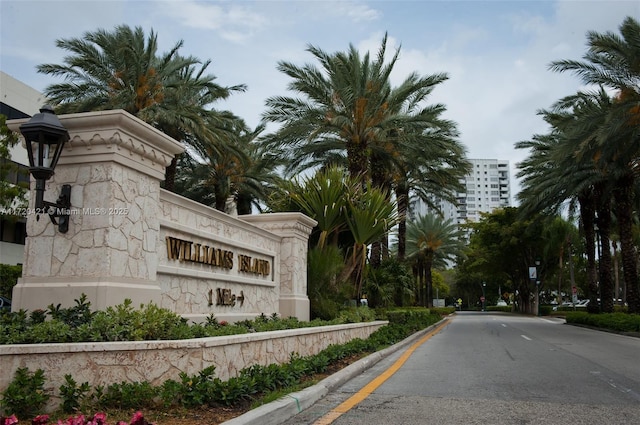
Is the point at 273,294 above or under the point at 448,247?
under

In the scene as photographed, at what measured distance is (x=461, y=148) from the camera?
27.3 meters

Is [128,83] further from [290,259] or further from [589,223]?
[589,223]

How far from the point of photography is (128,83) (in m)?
21.9

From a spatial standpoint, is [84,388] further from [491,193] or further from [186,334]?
[491,193]

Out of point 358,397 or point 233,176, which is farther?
point 233,176

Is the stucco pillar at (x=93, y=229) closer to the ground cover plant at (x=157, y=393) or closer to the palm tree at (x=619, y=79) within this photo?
the ground cover plant at (x=157, y=393)

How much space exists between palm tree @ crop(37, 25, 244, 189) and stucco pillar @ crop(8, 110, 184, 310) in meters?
14.1

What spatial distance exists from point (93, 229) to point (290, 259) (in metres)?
6.80

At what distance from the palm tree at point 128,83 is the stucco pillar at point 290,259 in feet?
31.3

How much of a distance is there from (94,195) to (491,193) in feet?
607

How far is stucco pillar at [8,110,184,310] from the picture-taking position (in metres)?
6.93

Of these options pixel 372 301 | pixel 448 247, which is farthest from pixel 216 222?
pixel 448 247

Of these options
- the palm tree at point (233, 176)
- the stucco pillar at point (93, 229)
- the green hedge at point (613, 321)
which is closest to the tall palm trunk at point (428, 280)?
the green hedge at point (613, 321)

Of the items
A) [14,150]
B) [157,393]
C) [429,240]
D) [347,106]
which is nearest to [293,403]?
[157,393]
